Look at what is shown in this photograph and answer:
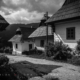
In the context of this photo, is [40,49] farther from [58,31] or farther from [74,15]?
[74,15]

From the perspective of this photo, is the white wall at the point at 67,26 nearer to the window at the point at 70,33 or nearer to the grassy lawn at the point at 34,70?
the window at the point at 70,33

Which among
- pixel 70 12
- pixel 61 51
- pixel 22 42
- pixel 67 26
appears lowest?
pixel 61 51

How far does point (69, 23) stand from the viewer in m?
9.71

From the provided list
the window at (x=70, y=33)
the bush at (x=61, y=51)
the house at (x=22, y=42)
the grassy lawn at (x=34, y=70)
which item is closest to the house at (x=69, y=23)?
the window at (x=70, y=33)

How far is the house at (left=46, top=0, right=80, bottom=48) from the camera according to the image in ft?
29.7

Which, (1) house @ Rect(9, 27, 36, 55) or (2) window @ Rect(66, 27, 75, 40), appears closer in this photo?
(2) window @ Rect(66, 27, 75, 40)

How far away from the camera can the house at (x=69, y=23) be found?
9053 millimetres

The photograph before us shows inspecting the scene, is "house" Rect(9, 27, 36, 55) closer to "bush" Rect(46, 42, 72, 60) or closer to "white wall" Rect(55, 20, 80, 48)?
"white wall" Rect(55, 20, 80, 48)

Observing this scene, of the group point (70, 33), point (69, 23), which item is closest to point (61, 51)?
point (70, 33)

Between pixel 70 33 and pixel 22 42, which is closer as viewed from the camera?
pixel 70 33

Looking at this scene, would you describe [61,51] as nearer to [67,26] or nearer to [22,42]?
[67,26]

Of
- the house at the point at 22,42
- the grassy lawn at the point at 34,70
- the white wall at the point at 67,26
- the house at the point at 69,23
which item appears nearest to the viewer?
the grassy lawn at the point at 34,70

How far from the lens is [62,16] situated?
981 cm

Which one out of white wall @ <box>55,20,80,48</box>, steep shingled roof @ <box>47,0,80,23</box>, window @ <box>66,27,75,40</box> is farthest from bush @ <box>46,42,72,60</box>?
steep shingled roof @ <box>47,0,80,23</box>
